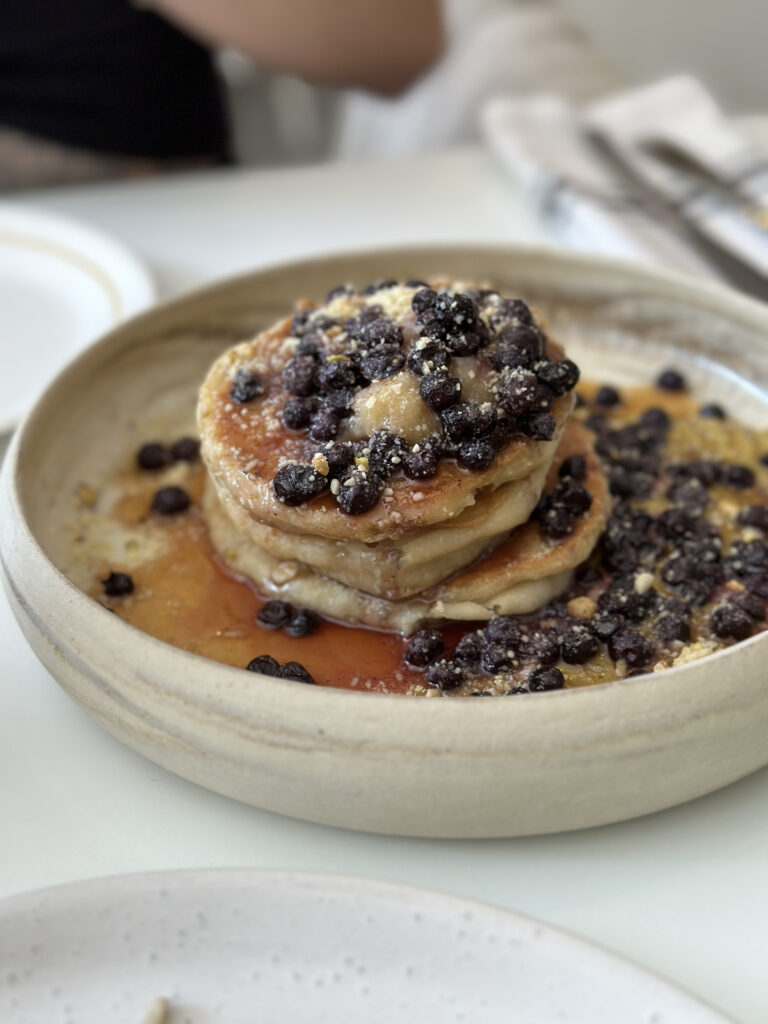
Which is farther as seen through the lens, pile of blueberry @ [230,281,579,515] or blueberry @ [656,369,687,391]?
blueberry @ [656,369,687,391]

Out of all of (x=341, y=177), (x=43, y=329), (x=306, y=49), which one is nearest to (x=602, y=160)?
(x=341, y=177)

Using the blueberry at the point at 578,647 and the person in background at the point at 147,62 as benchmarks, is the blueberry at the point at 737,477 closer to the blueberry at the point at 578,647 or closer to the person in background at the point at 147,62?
the blueberry at the point at 578,647

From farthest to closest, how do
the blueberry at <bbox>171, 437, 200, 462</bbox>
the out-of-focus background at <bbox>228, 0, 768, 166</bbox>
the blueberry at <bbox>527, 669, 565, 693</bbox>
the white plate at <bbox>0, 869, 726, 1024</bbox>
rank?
the out-of-focus background at <bbox>228, 0, 768, 166</bbox> → the blueberry at <bbox>171, 437, 200, 462</bbox> → the blueberry at <bbox>527, 669, 565, 693</bbox> → the white plate at <bbox>0, 869, 726, 1024</bbox>

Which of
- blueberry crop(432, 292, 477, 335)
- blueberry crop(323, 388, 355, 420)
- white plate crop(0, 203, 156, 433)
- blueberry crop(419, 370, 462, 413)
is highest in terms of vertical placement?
blueberry crop(432, 292, 477, 335)

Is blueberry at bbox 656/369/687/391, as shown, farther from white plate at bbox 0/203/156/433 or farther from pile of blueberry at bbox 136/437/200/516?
white plate at bbox 0/203/156/433

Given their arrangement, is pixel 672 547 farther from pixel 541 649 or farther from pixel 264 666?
pixel 264 666

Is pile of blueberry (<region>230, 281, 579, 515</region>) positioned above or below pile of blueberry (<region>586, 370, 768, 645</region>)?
above

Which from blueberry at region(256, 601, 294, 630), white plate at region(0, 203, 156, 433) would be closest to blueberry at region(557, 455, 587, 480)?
blueberry at region(256, 601, 294, 630)

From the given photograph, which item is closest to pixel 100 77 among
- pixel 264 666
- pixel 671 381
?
pixel 671 381
